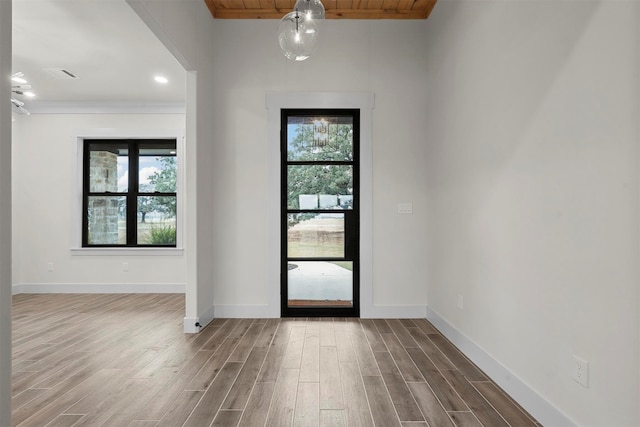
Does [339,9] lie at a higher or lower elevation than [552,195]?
higher

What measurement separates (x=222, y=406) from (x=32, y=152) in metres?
5.24

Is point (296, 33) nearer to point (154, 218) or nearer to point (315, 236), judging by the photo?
point (315, 236)

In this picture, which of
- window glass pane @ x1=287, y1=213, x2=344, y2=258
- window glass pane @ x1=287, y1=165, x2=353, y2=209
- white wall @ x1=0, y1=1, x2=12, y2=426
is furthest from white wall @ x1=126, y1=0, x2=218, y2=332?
white wall @ x1=0, y1=1, x2=12, y2=426

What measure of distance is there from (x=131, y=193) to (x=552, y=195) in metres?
5.34

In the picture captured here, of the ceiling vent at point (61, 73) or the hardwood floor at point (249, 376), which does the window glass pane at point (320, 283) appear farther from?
the ceiling vent at point (61, 73)

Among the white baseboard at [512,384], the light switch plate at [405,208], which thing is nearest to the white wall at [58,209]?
the light switch plate at [405,208]

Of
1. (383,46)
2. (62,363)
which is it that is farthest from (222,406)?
(383,46)

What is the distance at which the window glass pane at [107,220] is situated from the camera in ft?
17.5

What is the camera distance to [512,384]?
210 centimetres

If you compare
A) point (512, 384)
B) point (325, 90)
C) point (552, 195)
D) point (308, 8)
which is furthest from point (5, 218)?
point (325, 90)

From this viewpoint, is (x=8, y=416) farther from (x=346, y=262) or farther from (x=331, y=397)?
(x=346, y=262)

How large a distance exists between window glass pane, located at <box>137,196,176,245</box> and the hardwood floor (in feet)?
5.91

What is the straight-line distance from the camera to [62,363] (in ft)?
8.57

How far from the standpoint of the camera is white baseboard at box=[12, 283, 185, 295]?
5141 millimetres
